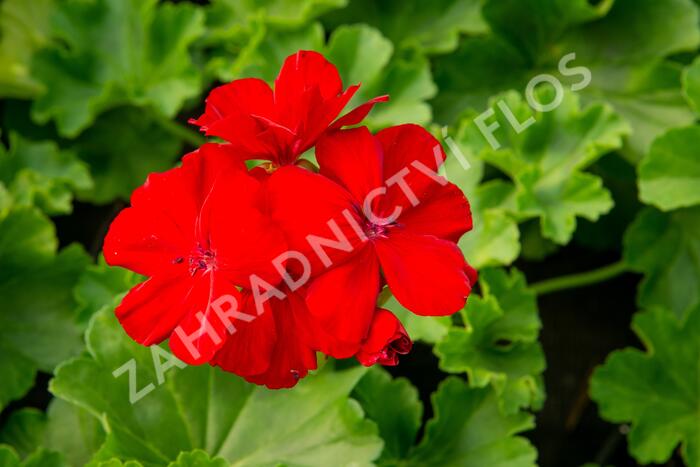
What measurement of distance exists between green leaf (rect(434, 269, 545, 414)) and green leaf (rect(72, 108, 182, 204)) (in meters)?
0.74

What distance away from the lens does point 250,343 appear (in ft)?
2.72

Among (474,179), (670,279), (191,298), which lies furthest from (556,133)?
(191,298)

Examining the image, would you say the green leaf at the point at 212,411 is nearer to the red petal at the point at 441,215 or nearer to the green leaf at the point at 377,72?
the red petal at the point at 441,215

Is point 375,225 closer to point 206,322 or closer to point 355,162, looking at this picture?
point 355,162

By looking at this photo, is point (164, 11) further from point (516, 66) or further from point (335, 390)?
point (335, 390)

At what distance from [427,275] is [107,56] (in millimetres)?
1073

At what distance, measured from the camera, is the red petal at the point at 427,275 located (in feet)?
2.69

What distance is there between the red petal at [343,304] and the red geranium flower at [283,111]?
13 cm

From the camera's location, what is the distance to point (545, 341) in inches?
71.6

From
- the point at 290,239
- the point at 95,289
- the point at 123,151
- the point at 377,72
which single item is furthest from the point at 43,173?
the point at 290,239

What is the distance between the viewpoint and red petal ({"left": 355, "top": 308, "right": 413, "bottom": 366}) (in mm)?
811

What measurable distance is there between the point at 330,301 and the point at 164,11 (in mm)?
1007

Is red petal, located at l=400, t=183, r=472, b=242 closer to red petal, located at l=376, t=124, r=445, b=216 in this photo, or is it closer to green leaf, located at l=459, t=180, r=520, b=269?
red petal, located at l=376, t=124, r=445, b=216

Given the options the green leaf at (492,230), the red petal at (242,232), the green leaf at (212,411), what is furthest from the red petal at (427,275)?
the green leaf at (492,230)
